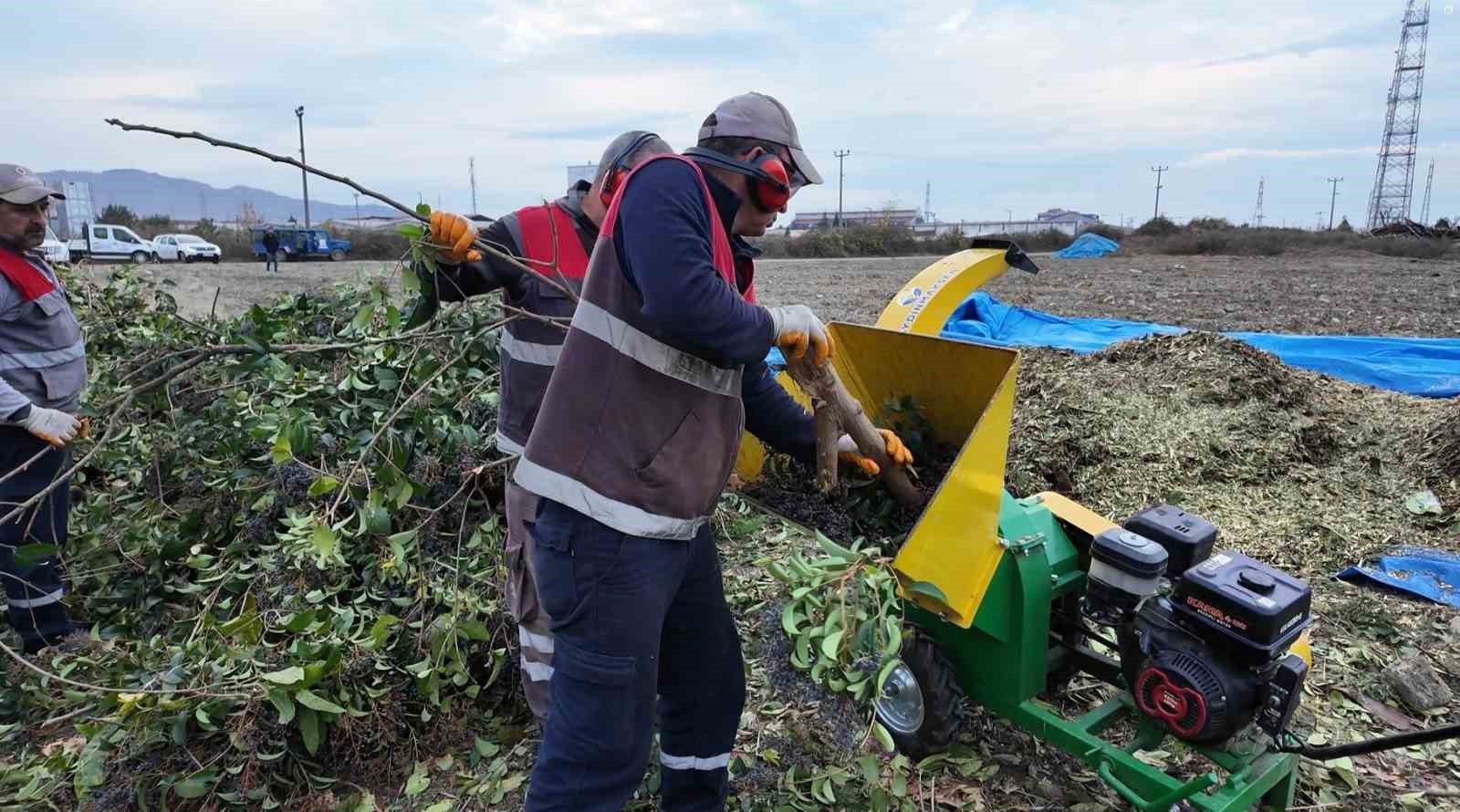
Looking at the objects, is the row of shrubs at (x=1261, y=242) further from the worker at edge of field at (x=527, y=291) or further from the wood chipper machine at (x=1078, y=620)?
the worker at edge of field at (x=527, y=291)

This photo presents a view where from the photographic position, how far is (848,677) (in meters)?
2.03

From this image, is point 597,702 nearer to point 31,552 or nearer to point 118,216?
point 31,552

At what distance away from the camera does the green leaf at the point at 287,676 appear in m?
2.27

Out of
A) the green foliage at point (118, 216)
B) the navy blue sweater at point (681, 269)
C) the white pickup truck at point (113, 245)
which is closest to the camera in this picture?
the navy blue sweater at point (681, 269)

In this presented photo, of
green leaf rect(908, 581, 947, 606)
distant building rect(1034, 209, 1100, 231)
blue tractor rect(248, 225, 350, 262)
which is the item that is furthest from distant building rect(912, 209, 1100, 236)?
green leaf rect(908, 581, 947, 606)

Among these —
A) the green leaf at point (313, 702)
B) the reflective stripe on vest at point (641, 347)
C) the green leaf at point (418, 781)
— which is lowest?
the green leaf at point (418, 781)

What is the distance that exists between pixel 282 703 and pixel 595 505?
1281 mm

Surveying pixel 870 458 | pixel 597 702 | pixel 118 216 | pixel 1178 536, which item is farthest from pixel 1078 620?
pixel 118 216

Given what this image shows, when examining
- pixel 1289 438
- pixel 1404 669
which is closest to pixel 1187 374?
pixel 1289 438

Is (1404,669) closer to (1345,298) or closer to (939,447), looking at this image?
(939,447)

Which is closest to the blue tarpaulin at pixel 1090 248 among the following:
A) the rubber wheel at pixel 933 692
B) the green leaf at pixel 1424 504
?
the green leaf at pixel 1424 504

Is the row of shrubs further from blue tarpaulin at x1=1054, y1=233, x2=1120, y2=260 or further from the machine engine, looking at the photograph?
the machine engine

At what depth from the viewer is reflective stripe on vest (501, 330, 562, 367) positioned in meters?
2.39

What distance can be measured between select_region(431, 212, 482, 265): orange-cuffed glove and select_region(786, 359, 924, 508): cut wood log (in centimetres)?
94
